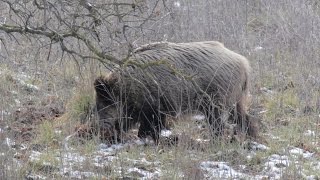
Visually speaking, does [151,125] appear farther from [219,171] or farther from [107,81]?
[219,171]

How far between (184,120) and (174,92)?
13.8 inches

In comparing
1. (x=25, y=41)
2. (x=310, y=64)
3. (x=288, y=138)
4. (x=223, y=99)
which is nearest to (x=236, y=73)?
(x=223, y=99)

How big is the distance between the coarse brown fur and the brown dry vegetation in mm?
214

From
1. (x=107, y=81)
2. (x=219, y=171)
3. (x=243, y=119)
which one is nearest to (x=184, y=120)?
(x=243, y=119)

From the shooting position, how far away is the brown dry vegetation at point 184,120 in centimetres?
635

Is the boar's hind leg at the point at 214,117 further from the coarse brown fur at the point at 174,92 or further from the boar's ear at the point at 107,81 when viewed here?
the boar's ear at the point at 107,81

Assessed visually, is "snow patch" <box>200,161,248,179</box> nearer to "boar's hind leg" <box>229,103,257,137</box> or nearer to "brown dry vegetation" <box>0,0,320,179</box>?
Result: "brown dry vegetation" <box>0,0,320,179</box>

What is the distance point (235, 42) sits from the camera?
1123 centimetres

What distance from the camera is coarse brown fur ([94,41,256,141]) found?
7.55 metres

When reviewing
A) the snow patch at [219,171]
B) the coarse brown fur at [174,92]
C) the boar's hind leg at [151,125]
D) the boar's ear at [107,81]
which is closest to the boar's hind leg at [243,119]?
the coarse brown fur at [174,92]

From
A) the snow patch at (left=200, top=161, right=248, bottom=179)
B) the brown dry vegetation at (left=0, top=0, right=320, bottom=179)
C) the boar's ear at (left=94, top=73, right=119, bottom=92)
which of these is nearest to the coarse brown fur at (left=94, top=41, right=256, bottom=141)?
the boar's ear at (left=94, top=73, right=119, bottom=92)

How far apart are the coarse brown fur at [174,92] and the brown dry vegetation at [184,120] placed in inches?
8.4

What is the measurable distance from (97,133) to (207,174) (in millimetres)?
1595

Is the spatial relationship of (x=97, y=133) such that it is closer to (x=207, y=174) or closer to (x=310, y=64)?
(x=207, y=174)
